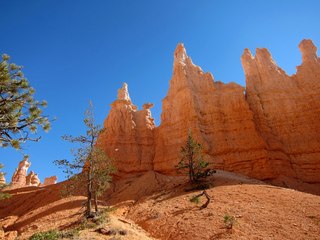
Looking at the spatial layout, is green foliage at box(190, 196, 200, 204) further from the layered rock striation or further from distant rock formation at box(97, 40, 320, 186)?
the layered rock striation

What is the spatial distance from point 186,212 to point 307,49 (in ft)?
150

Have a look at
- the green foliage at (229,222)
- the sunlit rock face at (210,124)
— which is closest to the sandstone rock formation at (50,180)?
the sunlit rock face at (210,124)

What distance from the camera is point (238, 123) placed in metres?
40.5

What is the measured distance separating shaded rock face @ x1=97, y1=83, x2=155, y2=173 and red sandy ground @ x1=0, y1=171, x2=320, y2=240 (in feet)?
27.4

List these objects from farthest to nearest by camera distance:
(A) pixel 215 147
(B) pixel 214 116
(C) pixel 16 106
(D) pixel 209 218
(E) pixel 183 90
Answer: (E) pixel 183 90, (B) pixel 214 116, (A) pixel 215 147, (D) pixel 209 218, (C) pixel 16 106

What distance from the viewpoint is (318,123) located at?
131ft

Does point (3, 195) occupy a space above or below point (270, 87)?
below

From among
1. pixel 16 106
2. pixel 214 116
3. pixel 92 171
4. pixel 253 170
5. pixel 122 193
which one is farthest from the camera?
pixel 214 116

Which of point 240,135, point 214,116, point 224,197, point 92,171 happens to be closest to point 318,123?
point 240,135

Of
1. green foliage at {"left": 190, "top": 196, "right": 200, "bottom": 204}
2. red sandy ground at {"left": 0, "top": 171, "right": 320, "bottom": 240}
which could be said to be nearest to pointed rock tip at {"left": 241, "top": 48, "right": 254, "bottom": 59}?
red sandy ground at {"left": 0, "top": 171, "right": 320, "bottom": 240}

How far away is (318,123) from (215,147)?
16.9m

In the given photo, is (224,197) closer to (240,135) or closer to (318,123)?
(240,135)

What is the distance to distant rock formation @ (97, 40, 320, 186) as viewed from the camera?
36.7m

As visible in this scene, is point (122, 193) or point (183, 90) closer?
point (122, 193)
